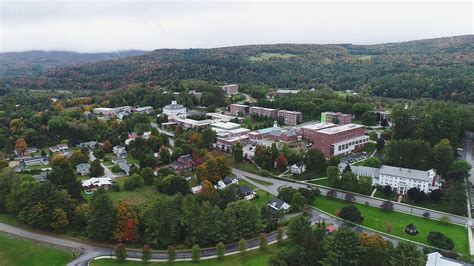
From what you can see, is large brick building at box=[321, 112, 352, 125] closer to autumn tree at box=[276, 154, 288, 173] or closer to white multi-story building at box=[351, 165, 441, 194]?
autumn tree at box=[276, 154, 288, 173]

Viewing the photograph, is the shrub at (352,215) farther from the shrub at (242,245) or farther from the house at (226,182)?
the house at (226,182)

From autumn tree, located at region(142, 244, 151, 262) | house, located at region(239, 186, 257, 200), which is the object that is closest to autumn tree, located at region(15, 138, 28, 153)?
house, located at region(239, 186, 257, 200)

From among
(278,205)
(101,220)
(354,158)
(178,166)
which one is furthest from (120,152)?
(354,158)

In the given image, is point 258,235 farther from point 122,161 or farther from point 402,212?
point 122,161

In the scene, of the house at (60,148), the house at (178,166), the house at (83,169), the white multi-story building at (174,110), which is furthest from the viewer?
the white multi-story building at (174,110)

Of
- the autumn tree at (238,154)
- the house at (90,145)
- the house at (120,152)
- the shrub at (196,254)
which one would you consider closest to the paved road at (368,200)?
the autumn tree at (238,154)

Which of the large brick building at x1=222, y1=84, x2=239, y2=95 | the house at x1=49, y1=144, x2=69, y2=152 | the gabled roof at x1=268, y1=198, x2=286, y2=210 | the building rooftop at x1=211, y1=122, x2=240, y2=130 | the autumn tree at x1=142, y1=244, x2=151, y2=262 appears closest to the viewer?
the autumn tree at x1=142, y1=244, x2=151, y2=262

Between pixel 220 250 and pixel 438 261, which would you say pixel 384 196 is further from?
pixel 220 250
